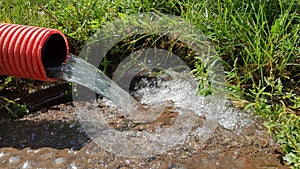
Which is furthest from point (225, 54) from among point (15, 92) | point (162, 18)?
point (15, 92)

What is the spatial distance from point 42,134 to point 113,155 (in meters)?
0.52

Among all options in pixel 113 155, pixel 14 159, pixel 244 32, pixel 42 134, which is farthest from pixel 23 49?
pixel 244 32

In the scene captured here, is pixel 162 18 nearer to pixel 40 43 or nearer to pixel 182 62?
pixel 182 62

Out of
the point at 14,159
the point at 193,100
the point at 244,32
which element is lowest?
the point at 14,159

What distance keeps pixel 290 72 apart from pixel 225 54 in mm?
420

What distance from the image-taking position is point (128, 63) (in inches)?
118

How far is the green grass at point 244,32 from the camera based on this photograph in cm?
253

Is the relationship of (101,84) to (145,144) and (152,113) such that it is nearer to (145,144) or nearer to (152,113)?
(152,113)

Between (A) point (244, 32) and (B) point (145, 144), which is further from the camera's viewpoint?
(A) point (244, 32)

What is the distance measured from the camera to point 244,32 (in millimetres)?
2691

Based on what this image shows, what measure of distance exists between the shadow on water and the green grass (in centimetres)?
64

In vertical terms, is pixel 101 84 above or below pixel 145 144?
above

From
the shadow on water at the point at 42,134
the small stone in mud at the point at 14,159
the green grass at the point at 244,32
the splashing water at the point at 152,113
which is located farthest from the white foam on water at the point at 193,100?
the small stone in mud at the point at 14,159

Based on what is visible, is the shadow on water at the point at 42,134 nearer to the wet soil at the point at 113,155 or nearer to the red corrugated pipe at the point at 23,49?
the wet soil at the point at 113,155
